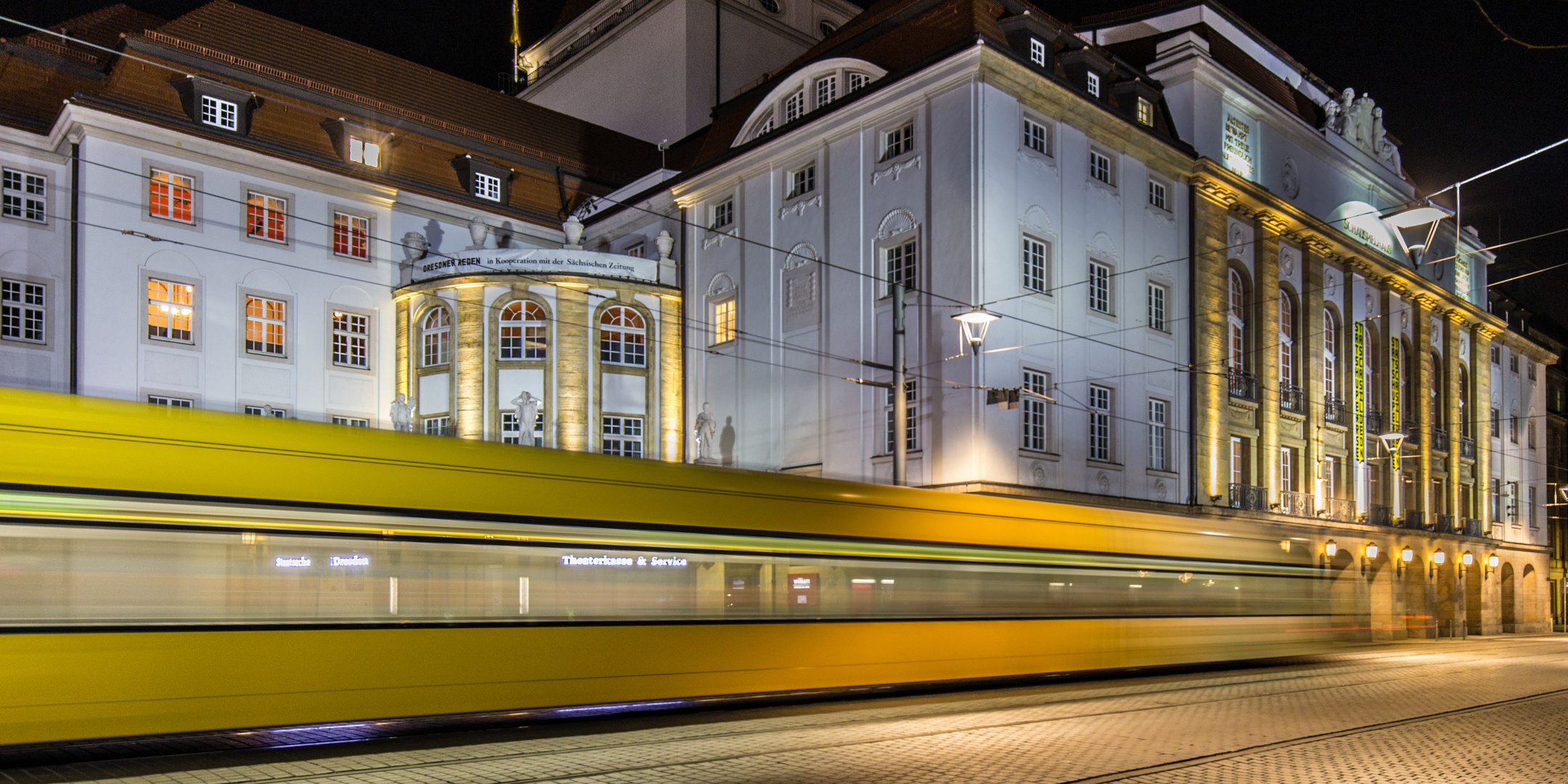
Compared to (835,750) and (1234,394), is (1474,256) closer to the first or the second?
(1234,394)

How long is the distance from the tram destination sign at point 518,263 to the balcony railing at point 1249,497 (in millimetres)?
17770

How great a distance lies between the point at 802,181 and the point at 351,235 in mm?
12542

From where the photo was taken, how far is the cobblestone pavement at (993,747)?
8.92 m

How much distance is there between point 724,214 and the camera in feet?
117

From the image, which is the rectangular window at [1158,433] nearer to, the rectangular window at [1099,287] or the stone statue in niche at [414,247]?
the rectangular window at [1099,287]

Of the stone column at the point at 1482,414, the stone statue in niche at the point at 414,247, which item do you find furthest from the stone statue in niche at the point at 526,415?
the stone column at the point at 1482,414

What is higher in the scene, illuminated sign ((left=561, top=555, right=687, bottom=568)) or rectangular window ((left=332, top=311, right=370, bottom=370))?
rectangular window ((left=332, top=311, right=370, bottom=370))

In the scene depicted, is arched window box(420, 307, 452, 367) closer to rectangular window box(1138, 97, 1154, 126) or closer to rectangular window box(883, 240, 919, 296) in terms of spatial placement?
rectangular window box(883, 240, 919, 296)

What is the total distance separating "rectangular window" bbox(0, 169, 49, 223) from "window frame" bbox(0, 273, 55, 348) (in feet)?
5.13

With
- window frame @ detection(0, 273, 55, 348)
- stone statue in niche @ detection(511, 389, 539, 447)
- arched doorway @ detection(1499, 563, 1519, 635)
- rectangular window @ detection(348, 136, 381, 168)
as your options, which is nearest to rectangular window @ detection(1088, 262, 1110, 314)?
stone statue in niche @ detection(511, 389, 539, 447)

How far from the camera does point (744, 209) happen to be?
3453cm

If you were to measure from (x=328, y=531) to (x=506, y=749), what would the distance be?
2253 millimetres

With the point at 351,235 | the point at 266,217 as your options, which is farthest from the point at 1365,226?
the point at 266,217

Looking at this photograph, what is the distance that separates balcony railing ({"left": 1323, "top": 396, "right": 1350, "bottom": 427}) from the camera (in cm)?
3875
